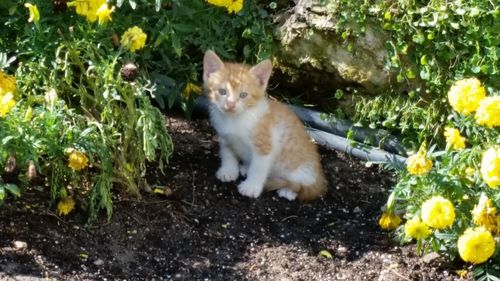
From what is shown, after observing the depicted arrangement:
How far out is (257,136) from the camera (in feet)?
15.2

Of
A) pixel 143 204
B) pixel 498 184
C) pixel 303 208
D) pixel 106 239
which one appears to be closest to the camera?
pixel 498 184

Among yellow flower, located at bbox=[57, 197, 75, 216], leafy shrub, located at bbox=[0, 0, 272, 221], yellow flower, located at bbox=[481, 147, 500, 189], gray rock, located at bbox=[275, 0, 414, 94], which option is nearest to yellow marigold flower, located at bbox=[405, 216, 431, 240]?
yellow flower, located at bbox=[481, 147, 500, 189]

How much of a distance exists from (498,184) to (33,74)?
209 cm

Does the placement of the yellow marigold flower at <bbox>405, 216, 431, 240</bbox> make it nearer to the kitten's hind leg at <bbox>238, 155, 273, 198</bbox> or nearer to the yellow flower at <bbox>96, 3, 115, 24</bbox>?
the kitten's hind leg at <bbox>238, 155, 273, 198</bbox>

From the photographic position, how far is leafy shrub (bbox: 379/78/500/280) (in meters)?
3.52

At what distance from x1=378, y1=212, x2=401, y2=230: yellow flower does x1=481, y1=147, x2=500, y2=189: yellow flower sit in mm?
793

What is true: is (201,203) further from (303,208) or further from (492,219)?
(492,219)

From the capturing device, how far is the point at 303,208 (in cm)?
459

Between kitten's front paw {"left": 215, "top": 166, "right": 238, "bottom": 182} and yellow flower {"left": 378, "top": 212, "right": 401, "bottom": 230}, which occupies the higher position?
kitten's front paw {"left": 215, "top": 166, "right": 238, "bottom": 182}

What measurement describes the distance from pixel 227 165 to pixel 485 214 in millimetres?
1612

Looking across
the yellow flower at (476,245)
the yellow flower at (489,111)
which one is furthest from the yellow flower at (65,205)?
the yellow flower at (489,111)

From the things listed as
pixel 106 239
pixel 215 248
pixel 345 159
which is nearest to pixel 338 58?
pixel 345 159

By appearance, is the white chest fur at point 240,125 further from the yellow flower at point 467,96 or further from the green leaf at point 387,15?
the yellow flower at point 467,96

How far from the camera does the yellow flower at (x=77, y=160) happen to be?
11.8ft
